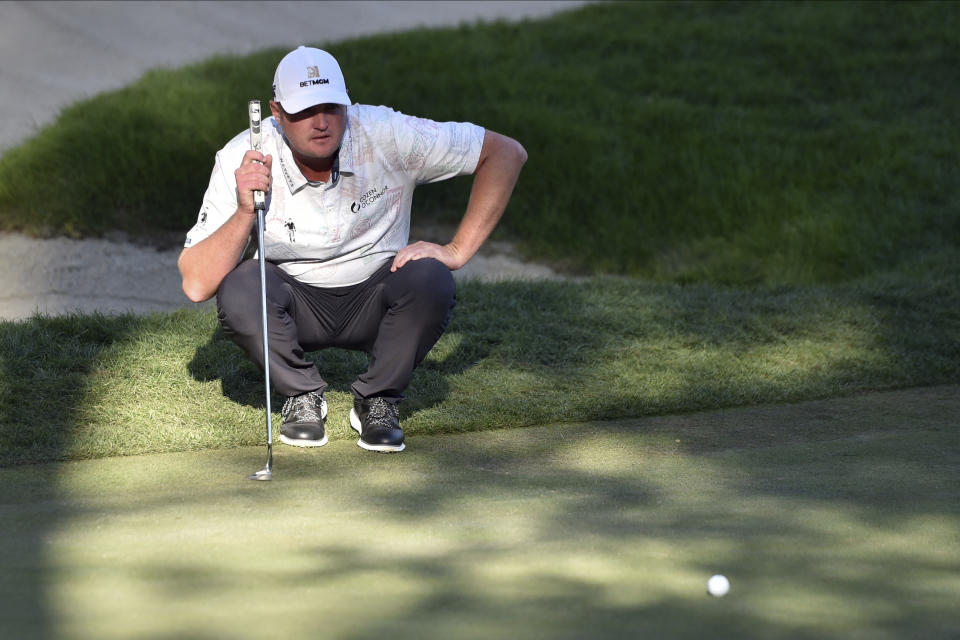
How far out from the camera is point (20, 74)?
27.1 feet

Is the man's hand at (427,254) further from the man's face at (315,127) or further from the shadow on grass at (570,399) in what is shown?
the shadow on grass at (570,399)

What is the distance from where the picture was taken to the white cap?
3113 millimetres

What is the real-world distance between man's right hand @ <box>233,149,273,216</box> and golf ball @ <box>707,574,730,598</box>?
5.13 feet

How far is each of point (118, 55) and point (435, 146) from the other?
6033 millimetres

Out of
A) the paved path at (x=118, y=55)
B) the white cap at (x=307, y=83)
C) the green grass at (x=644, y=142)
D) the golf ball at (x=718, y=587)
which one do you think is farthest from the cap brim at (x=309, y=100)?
the green grass at (x=644, y=142)

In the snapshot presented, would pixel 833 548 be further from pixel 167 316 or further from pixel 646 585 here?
pixel 167 316

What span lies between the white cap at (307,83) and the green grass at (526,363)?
37.4 inches

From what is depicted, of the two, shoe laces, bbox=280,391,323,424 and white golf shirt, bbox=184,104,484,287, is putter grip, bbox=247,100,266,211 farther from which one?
shoe laces, bbox=280,391,323,424

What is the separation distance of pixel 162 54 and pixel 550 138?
306 cm

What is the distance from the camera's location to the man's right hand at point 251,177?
309 centimetres

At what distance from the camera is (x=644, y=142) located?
773 centimetres

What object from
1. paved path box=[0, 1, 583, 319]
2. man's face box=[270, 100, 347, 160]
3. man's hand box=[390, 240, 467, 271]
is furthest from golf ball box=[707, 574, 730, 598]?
paved path box=[0, 1, 583, 319]

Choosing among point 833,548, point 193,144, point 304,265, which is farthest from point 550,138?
point 833,548

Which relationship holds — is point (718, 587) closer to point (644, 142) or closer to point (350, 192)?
point (350, 192)
